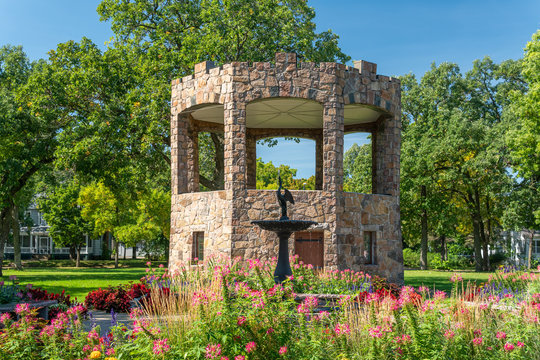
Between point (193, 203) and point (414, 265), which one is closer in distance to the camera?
point (193, 203)

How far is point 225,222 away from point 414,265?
98.6ft

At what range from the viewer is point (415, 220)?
3872 centimetres

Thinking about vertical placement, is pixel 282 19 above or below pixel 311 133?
above

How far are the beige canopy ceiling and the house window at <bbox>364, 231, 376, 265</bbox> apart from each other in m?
4.21

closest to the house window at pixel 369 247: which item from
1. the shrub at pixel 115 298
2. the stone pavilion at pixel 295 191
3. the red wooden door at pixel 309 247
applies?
the stone pavilion at pixel 295 191

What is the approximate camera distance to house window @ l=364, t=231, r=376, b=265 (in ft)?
57.1

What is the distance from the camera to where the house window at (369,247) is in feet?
57.1

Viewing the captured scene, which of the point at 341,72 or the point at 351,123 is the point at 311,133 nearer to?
the point at 351,123

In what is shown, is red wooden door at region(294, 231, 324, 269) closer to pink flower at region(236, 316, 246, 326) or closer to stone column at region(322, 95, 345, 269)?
stone column at region(322, 95, 345, 269)

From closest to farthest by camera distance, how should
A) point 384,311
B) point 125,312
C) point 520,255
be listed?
point 384,311 → point 125,312 → point 520,255

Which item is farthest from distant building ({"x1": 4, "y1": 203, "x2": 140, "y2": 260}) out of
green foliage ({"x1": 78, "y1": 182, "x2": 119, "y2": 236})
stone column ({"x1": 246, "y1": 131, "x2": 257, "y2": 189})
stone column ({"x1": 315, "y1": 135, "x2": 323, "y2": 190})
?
stone column ({"x1": 315, "y1": 135, "x2": 323, "y2": 190})

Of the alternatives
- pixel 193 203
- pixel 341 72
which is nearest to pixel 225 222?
pixel 193 203

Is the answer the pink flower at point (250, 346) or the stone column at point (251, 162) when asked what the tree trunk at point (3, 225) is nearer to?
the stone column at point (251, 162)

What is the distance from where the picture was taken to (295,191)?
16.3 m
